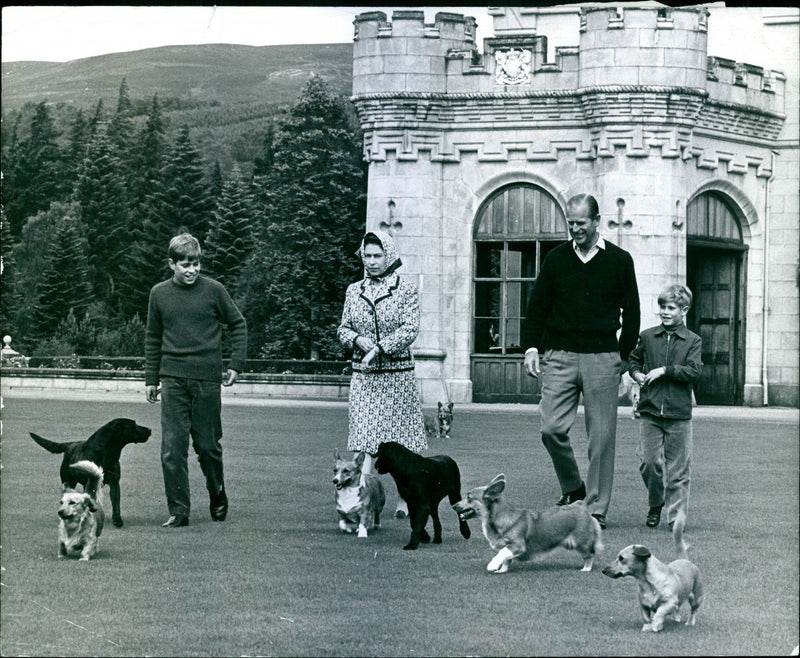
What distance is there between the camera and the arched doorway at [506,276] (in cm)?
2717

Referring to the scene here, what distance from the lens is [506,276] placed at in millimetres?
27344

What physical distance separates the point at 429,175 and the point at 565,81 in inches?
127

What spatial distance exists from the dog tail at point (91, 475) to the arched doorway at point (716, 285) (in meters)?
19.8

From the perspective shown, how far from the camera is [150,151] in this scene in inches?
788

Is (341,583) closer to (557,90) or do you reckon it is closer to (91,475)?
(91,475)

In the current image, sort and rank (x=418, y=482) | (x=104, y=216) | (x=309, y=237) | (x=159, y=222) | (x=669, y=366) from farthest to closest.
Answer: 1. (x=309, y=237)
2. (x=159, y=222)
3. (x=104, y=216)
4. (x=669, y=366)
5. (x=418, y=482)

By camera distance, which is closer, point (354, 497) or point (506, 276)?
point (354, 497)

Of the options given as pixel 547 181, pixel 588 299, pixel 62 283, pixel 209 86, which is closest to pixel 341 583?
pixel 588 299

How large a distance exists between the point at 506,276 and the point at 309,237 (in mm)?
4310

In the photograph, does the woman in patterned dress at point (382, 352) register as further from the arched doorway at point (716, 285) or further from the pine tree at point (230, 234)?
the pine tree at point (230, 234)

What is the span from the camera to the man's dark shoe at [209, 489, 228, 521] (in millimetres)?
9234

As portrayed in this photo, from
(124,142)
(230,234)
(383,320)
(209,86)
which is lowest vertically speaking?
(383,320)

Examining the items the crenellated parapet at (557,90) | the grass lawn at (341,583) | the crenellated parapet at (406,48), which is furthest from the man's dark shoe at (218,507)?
the crenellated parapet at (406,48)

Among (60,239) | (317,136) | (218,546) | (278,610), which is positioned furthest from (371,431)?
(317,136)
